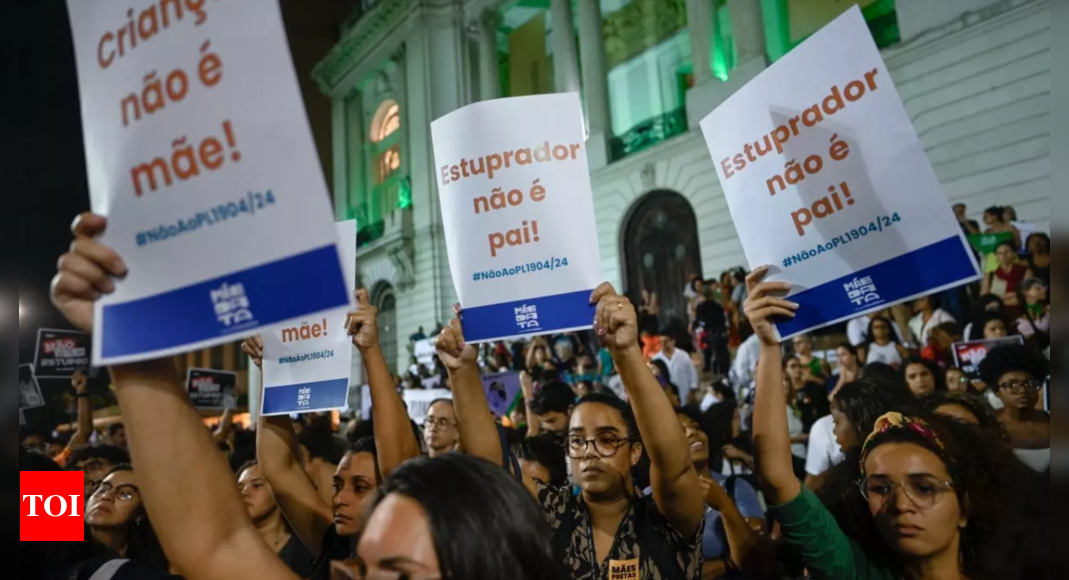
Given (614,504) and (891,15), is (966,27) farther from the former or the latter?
(614,504)

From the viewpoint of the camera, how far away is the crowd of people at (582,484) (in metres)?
1.28

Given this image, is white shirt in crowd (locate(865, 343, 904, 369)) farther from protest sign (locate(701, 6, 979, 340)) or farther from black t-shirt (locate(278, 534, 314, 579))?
black t-shirt (locate(278, 534, 314, 579))

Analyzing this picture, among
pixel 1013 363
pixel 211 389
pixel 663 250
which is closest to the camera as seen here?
pixel 1013 363

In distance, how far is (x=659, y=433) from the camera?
2.04m

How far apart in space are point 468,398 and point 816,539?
135cm

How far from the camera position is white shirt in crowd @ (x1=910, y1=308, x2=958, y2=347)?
655 centimetres

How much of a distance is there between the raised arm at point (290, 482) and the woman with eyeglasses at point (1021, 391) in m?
3.34

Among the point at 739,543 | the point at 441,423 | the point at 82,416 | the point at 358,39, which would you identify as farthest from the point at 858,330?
the point at 358,39

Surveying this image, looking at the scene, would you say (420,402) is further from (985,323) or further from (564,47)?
(564,47)

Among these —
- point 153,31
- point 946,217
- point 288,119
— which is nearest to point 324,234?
point 288,119

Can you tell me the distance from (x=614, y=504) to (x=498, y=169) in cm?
139

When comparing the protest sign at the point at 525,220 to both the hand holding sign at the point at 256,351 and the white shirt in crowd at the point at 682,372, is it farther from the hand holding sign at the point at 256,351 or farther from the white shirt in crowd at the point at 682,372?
the white shirt in crowd at the point at 682,372

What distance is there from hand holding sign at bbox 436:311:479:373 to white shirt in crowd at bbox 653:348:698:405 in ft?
19.0

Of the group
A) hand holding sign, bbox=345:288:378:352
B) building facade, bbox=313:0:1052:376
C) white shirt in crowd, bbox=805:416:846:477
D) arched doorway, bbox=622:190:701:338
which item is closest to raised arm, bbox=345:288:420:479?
hand holding sign, bbox=345:288:378:352
